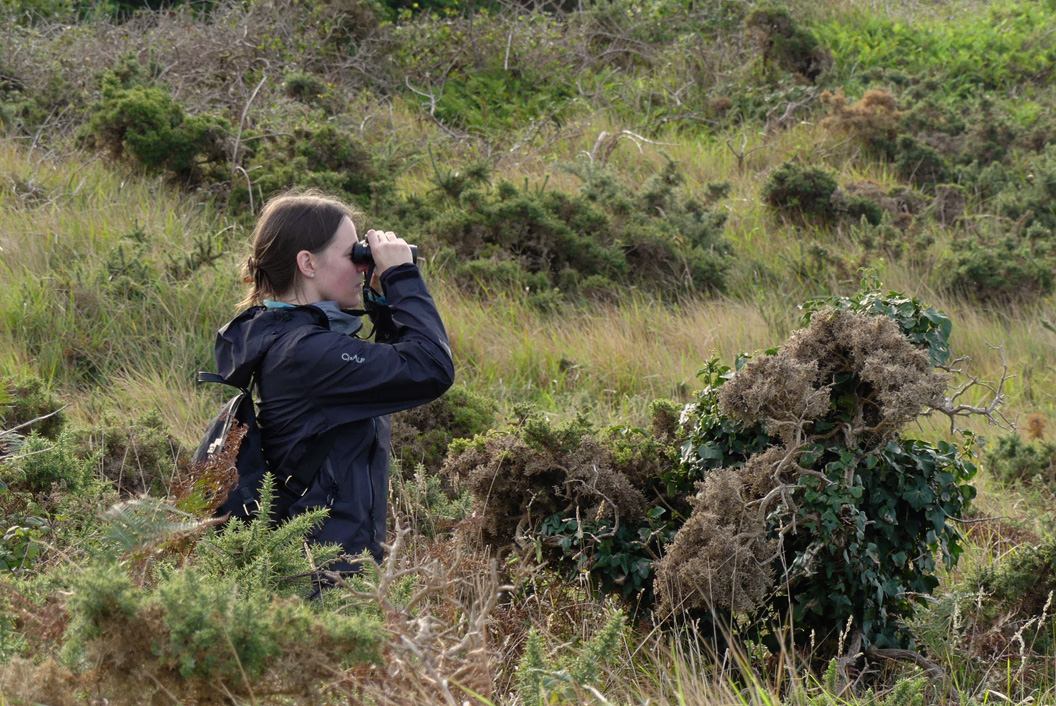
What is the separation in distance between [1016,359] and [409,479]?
4466mm

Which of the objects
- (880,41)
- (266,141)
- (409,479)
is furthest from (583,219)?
(880,41)

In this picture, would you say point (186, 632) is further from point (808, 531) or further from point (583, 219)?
point (583, 219)

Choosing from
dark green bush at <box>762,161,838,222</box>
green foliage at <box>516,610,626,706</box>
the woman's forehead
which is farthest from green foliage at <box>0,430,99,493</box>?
dark green bush at <box>762,161,838,222</box>

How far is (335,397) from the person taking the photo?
9.98ft

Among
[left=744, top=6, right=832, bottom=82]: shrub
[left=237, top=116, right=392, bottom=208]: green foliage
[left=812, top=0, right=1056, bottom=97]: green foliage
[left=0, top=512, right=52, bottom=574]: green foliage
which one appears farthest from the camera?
[left=812, top=0, right=1056, bottom=97]: green foliage

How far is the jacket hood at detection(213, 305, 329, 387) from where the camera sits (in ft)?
10.1

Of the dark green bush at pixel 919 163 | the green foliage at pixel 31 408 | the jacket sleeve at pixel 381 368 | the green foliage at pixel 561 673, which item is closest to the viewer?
the green foliage at pixel 561 673

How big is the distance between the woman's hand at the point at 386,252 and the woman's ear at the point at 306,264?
20cm

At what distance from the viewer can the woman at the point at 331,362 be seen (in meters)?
3.04

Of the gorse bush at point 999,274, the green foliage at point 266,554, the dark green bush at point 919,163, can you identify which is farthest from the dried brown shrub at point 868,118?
the green foliage at point 266,554

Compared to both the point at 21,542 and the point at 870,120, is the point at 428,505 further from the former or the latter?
the point at 870,120

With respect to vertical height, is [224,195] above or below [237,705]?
below

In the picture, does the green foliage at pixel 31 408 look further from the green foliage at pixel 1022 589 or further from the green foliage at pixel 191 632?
the green foliage at pixel 1022 589

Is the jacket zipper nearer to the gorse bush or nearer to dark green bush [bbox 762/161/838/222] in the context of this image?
the gorse bush
